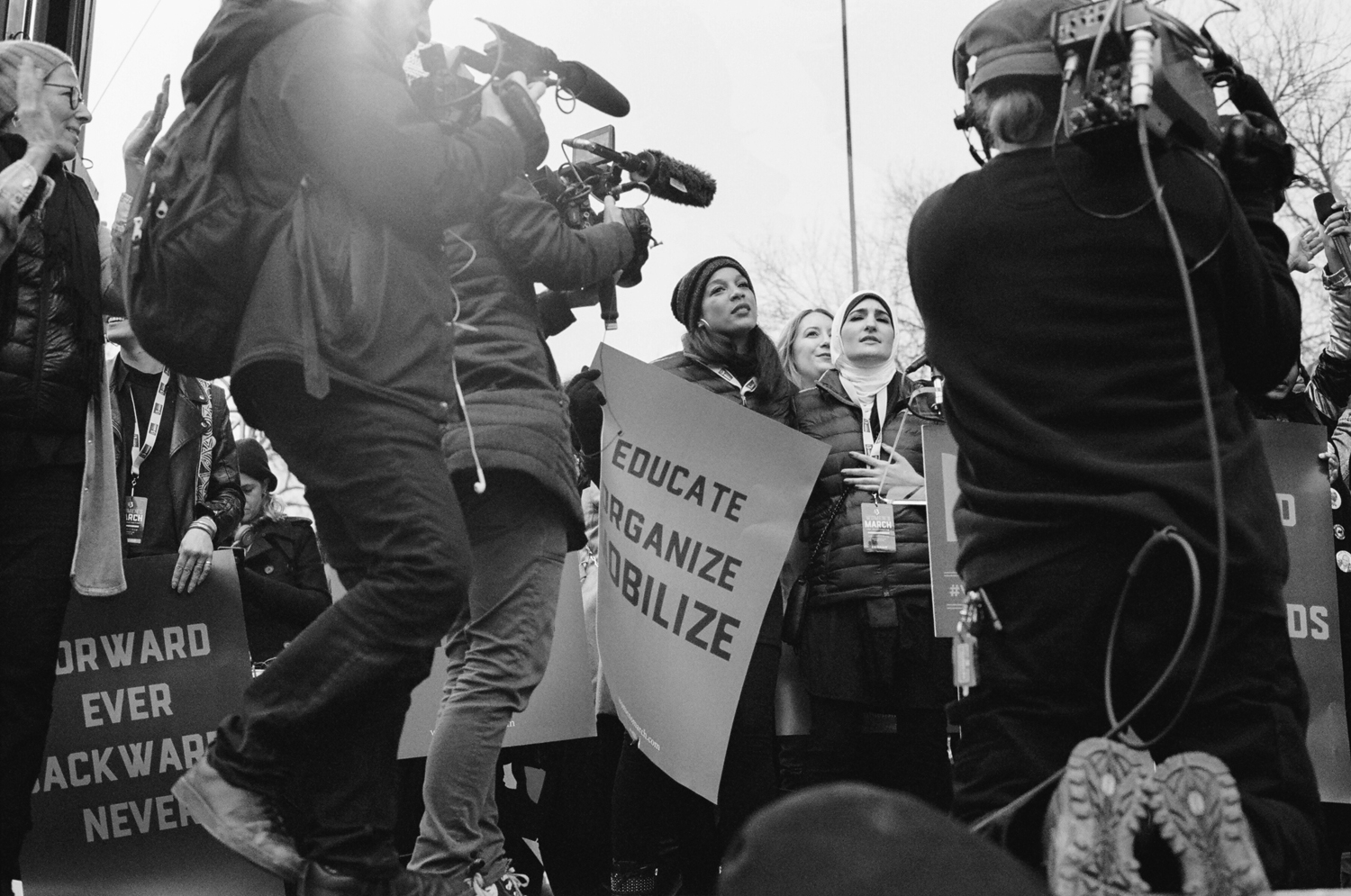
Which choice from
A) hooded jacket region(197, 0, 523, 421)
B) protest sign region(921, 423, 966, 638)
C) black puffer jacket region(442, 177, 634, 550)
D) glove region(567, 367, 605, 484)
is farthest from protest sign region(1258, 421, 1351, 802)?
hooded jacket region(197, 0, 523, 421)

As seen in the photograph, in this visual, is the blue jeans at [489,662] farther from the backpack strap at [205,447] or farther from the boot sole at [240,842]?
the backpack strap at [205,447]

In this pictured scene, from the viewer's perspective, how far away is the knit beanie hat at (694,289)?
5.44 m

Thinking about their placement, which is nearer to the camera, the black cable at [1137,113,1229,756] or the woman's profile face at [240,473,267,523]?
the black cable at [1137,113,1229,756]

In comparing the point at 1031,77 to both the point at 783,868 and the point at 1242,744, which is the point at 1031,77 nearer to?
the point at 1242,744

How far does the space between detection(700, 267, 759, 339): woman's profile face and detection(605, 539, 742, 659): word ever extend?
40.5 inches

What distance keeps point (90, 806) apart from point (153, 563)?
0.73 m

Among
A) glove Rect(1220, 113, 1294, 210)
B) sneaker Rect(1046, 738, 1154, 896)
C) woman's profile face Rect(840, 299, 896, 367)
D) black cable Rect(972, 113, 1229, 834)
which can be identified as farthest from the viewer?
woman's profile face Rect(840, 299, 896, 367)

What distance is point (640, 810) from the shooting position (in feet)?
15.4

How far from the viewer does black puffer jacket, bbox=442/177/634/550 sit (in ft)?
11.9

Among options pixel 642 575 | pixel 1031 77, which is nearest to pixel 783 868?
pixel 1031 77

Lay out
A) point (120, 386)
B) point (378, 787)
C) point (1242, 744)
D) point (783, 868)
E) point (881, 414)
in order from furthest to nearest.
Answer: point (881, 414), point (120, 386), point (378, 787), point (1242, 744), point (783, 868)

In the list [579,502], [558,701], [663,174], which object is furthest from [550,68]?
[558,701]

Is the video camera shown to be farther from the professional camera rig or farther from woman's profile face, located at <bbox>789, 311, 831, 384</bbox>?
woman's profile face, located at <bbox>789, 311, 831, 384</bbox>

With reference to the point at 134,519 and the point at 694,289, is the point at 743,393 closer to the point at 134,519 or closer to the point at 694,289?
the point at 694,289
